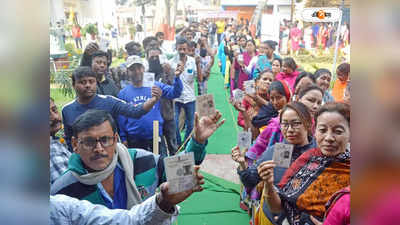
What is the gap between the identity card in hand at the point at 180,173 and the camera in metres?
1.24

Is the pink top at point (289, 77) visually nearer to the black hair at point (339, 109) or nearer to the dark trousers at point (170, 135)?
the dark trousers at point (170, 135)

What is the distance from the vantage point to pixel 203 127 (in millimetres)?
1567

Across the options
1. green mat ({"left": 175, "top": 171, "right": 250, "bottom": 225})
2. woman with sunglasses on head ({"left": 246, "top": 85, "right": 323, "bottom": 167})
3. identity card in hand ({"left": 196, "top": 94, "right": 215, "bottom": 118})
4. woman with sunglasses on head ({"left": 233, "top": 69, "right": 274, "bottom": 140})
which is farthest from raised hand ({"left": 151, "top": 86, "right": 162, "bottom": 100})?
green mat ({"left": 175, "top": 171, "right": 250, "bottom": 225})

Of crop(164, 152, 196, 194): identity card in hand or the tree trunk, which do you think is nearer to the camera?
crop(164, 152, 196, 194): identity card in hand

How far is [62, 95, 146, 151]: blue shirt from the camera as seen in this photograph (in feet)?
6.36

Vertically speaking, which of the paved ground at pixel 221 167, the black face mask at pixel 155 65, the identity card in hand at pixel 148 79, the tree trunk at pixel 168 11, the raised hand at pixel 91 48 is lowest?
the paved ground at pixel 221 167

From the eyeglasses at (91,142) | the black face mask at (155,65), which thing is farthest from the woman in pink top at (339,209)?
the black face mask at (155,65)

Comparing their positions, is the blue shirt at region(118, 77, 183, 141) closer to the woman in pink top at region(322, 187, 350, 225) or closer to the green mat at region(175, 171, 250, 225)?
the green mat at region(175, 171, 250, 225)

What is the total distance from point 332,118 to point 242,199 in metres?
1.95

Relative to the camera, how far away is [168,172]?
4.07 feet

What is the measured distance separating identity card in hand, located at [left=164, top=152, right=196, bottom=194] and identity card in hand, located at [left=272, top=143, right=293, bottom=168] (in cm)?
54

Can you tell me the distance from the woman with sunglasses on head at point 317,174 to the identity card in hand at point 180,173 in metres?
0.45
